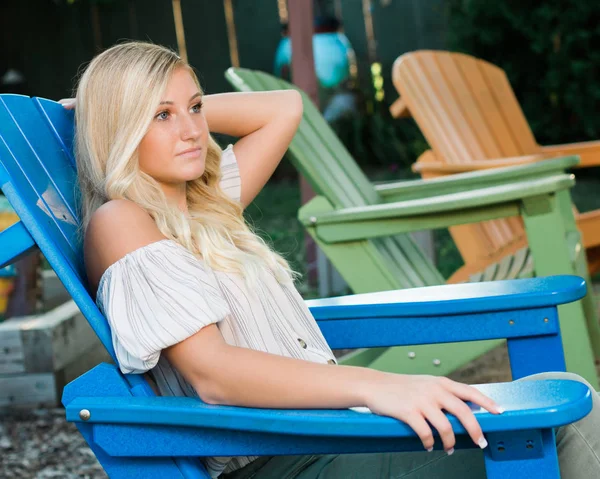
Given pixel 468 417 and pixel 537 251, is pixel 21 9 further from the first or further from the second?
pixel 468 417

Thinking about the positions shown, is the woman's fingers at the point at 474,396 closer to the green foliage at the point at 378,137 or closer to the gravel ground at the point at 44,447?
the gravel ground at the point at 44,447

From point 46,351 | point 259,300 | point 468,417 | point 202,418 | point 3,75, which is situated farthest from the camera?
point 3,75

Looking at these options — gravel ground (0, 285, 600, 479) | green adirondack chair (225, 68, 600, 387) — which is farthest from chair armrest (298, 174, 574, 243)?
gravel ground (0, 285, 600, 479)

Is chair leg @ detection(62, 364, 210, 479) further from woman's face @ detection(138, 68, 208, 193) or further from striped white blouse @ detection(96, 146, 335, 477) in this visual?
woman's face @ detection(138, 68, 208, 193)

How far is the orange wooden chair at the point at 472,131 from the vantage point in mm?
3553

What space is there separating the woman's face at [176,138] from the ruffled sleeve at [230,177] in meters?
0.30

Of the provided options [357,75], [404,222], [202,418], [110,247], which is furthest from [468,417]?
[357,75]

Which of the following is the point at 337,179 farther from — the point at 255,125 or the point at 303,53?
the point at 303,53

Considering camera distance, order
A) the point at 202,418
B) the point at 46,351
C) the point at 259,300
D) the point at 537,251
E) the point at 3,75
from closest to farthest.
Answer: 1. the point at 202,418
2. the point at 259,300
3. the point at 537,251
4. the point at 46,351
5. the point at 3,75

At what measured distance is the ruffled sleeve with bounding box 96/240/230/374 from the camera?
136 centimetres

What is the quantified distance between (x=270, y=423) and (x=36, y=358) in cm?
213

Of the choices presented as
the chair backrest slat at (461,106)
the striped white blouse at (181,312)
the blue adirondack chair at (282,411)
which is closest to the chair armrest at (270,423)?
the blue adirondack chair at (282,411)

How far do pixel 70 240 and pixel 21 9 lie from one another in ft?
27.7

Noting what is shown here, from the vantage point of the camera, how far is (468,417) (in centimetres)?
112
